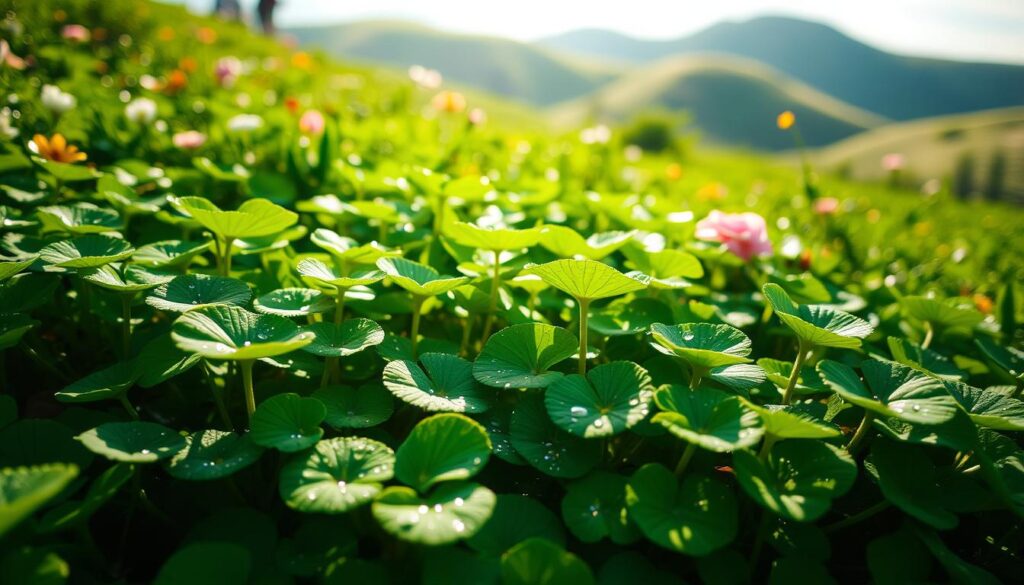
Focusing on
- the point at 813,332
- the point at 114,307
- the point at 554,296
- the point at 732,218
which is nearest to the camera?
the point at 813,332

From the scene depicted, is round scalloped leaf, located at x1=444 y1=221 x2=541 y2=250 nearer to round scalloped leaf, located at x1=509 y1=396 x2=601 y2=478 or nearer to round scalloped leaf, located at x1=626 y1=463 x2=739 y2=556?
round scalloped leaf, located at x1=509 y1=396 x2=601 y2=478

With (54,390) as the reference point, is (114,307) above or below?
above

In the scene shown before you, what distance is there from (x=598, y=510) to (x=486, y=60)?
75.4m

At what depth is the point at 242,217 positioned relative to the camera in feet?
2.83

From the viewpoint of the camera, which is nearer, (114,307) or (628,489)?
(628,489)

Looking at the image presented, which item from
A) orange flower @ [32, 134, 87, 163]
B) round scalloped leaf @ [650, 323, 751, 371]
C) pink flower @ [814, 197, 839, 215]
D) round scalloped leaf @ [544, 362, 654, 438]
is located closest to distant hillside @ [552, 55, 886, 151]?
pink flower @ [814, 197, 839, 215]

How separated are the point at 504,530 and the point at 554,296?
557 millimetres

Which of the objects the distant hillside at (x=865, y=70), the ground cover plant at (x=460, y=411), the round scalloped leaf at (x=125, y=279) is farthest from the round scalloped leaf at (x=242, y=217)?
the distant hillside at (x=865, y=70)

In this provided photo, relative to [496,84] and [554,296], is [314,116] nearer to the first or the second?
[554,296]

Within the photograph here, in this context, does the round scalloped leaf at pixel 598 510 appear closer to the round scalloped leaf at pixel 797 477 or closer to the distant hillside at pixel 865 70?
the round scalloped leaf at pixel 797 477

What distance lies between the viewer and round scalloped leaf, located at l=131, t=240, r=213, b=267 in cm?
92

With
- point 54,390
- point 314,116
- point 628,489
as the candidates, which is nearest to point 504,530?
point 628,489

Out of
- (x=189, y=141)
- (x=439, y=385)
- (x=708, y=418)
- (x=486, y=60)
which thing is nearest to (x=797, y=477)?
(x=708, y=418)

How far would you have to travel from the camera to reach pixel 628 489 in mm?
677
